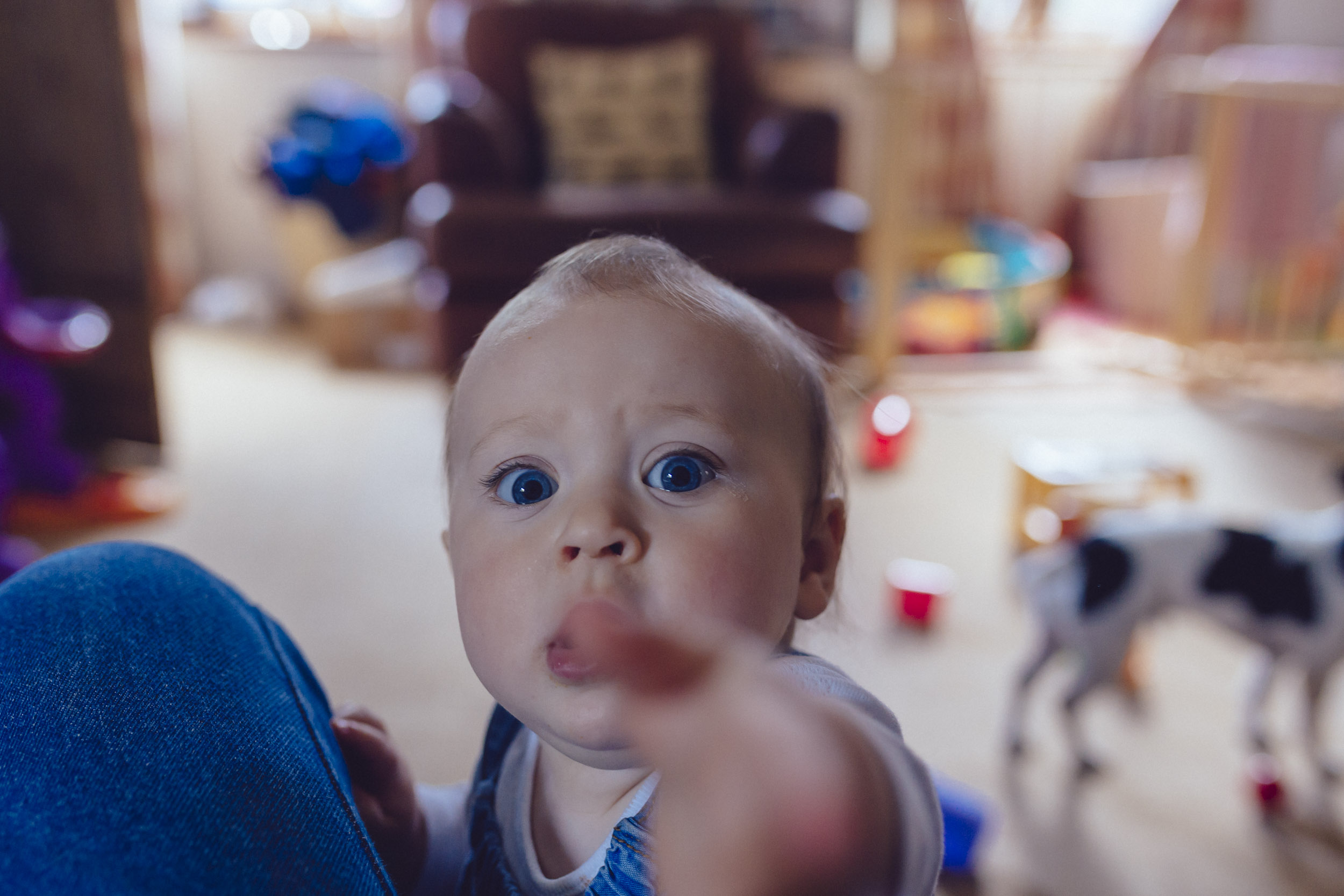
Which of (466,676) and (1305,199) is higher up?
(1305,199)

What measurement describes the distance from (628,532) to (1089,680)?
1079mm

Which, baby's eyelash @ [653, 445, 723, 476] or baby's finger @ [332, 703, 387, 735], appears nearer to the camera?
baby's eyelash @ [653, 445, 723, 476]

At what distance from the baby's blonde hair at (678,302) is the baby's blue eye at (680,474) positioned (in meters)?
0.06

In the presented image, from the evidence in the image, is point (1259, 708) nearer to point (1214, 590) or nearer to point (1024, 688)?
point (1214, 590)

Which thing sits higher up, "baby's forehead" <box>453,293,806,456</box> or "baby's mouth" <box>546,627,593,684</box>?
"baby's forehead" <box>453,293,806,456</box>

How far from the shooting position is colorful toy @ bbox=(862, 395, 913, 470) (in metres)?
2.31

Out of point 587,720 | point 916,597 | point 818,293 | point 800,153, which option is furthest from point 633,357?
point 800,153

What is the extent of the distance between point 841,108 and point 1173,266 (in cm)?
155

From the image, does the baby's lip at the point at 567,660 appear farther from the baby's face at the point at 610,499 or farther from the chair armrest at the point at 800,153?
the chair armrest at the point at 800,153

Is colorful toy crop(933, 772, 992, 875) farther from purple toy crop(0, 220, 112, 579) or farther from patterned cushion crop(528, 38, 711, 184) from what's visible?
patterned cushion crop(528, 38, 711, 184)

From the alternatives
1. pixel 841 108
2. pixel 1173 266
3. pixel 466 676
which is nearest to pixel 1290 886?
pixel 466 676

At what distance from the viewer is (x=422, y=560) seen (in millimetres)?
1849

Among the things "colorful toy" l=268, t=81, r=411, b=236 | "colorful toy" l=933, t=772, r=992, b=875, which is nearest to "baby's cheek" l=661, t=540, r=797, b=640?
"colorful toy" l=933, t=772, r=992, b=875

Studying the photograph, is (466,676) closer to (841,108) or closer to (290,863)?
(290,863)
